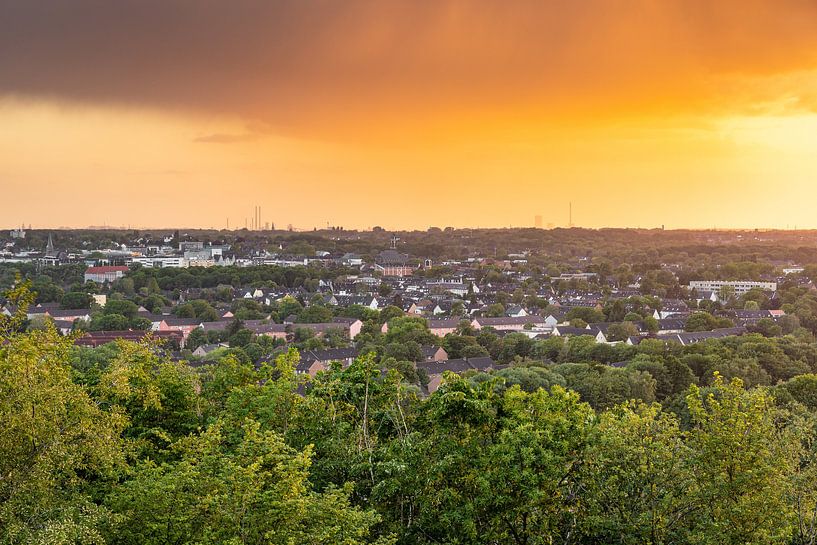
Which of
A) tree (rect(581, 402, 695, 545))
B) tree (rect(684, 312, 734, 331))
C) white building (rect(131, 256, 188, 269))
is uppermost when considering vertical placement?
tree (rect(581, 402, 695, 545))

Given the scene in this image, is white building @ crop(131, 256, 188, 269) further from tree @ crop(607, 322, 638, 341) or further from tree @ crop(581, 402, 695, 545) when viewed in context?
tree @ crop(581, 402, 695, 545)

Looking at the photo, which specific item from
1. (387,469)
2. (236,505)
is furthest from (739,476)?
(236,505)

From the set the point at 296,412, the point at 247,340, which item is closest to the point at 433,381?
the point at 247,340

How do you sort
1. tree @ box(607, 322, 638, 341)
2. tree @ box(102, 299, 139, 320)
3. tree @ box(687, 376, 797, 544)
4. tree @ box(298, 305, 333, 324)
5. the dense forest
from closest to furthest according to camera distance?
1. the dense forest
2. tree @ box(687, 376, 797, 544)
3. tree @ box(607, 322, 638, 341)
4. tree @ box(102, 299, 139, 320)
5. tree @ box(298, 305, 333, 324)

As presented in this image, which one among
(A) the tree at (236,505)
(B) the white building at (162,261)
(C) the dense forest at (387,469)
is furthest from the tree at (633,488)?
(B) the white building at (162,261)

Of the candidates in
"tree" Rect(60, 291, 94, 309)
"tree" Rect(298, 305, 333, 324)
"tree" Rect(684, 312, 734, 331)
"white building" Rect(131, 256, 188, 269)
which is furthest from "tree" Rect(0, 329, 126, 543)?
"white building" Rect(131, 256, 188, 269)

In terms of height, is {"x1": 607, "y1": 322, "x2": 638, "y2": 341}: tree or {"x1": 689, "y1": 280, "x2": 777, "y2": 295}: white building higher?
{"x1": 689, "y1": 280, "x2": 777, "y2": 295}: white building

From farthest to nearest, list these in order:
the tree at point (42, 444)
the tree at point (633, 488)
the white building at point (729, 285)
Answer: the white building at point (729, 285) < the tree at point (633, 488) < the tree at point (42, 444)

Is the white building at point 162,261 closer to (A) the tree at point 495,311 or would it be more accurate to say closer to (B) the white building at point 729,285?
(A) the tree at point 495,311

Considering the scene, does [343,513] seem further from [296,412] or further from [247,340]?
[247,340]
